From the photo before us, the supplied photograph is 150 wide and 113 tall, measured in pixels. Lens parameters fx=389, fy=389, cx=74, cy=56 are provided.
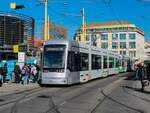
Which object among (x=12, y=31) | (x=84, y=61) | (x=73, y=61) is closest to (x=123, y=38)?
(x=12, y=31)

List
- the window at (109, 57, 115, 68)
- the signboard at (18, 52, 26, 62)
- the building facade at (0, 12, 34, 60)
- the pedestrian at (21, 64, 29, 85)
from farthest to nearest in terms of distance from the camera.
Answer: the window at (109, 57, 115, 68)
the building facade at (0, 12, 34, 60)
the signboard at (18, 52, 26, 62)
the pedestrian at (21, 64, 29, 85)

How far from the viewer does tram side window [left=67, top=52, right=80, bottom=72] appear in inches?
1020

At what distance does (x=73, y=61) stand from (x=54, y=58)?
1615 mm

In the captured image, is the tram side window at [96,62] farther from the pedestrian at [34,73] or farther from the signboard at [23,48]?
the signboard at [23,48]

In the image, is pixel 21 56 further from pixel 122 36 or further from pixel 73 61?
pixel 122 36

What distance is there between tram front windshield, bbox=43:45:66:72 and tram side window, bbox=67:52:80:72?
23.0 inches

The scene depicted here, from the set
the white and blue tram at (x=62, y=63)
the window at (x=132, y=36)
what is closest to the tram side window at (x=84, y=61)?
the white and blue tram at (x=62, y=63)

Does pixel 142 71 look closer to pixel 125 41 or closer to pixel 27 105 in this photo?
pixel 27 105

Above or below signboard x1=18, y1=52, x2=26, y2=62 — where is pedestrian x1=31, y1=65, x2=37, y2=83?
below

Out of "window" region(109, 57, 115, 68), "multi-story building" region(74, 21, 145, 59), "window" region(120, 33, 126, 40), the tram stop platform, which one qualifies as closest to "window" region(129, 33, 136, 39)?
"multi-story building" region(74, 21, 145, 59)

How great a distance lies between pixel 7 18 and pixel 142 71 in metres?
20.5

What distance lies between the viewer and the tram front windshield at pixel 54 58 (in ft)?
83.3

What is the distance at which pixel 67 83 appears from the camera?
25.5 meters

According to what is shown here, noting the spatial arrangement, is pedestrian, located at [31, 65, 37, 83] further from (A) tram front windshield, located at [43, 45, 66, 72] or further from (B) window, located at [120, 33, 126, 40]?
(B) window, located at [120, 33, 126, 40]
